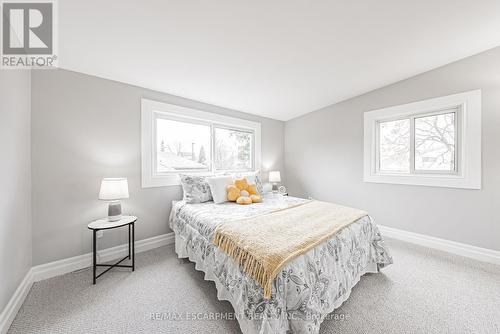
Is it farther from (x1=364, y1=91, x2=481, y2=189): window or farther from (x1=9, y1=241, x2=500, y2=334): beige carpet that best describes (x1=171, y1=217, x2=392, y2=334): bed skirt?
(x1=364, y1=91, x2=481, y2=189): window

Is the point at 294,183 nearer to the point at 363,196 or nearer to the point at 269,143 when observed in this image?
the point at 269,143

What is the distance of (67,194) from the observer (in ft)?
6.70

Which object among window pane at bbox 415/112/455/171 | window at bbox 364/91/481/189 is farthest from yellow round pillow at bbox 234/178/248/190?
window pane at bbox 415/112/455/171

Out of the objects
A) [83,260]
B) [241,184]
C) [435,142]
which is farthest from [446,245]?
[83,260]

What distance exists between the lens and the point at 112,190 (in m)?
1.97

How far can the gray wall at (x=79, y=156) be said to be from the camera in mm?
1921

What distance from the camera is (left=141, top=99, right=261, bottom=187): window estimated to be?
262cm

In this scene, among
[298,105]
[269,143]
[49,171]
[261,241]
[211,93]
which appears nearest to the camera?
[261,241]

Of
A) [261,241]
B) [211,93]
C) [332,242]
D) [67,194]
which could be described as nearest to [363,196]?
[332,242]

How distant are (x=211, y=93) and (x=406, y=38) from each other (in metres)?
2.37

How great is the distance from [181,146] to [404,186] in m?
3.49

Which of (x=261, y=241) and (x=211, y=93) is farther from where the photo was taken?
(x=211, y=93)

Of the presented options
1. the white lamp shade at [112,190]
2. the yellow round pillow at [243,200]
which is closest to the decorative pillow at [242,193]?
the yellow round pillow at [243,200]

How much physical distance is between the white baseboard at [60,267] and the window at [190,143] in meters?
0.79
